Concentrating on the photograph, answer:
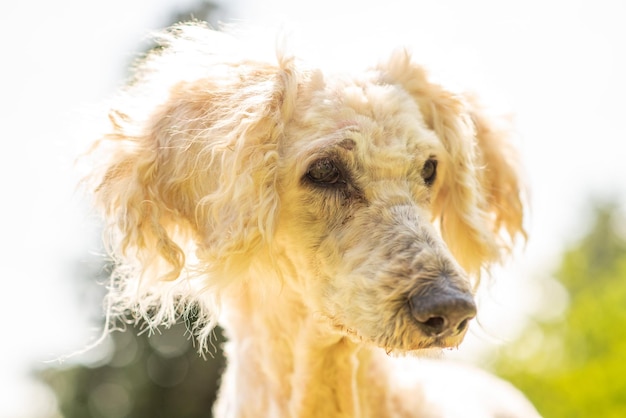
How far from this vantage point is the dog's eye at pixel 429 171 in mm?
2828

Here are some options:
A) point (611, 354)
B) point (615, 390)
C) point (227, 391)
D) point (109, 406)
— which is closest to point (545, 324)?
point (611, 354)

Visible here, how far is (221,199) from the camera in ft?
8.68

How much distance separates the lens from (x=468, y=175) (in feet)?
9.82

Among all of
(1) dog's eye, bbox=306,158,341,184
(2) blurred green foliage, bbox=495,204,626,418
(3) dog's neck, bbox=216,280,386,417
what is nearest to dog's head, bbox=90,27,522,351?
(1) dog's eye, bbox=306,158,341,184

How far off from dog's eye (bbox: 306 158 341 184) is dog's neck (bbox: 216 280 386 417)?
0.44 metres

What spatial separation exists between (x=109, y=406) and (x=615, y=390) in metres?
5.57

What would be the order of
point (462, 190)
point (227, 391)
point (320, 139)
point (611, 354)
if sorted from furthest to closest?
1. point (611, 354)
2. point (227, 391)
3. point (462, 190)
4. point (320, 139)

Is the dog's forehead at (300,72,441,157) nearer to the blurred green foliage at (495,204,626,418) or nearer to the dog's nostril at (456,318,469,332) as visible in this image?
the dog's nostril at (456,318,469,332)

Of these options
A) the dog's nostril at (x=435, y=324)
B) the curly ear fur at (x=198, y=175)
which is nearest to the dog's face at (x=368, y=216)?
the dog's nostril at (x=435, y=324)

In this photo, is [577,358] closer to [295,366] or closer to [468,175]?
[468,175]

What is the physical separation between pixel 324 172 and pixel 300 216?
17 centimetres

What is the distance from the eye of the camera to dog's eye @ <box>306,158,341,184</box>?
8.65ft

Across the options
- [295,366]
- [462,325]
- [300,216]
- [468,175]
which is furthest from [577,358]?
[462,325]

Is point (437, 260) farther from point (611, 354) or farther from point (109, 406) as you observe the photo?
point (611, 354)
